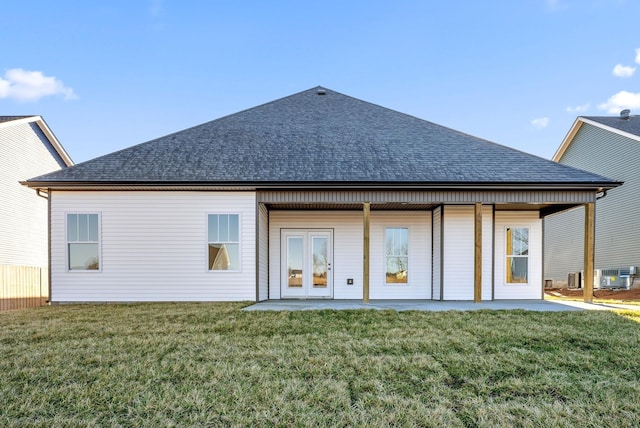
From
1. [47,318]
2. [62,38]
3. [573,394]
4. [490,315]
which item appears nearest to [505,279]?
[490,315]

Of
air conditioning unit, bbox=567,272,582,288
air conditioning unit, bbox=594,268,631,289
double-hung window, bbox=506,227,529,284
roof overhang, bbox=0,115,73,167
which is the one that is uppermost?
roof overhang, bbox=0,115,73,167

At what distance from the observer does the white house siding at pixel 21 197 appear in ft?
45.6

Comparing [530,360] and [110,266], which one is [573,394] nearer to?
[530,360]

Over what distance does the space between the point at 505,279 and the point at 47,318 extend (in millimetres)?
10777

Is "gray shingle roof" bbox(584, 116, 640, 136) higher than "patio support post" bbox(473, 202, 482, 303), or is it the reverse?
"gray shingle roof" bbox(584, 116, 640, 136)

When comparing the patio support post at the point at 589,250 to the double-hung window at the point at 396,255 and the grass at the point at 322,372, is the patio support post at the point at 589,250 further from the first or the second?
the double-hung window at the point at 396,255

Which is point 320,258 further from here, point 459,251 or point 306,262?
point 459,251

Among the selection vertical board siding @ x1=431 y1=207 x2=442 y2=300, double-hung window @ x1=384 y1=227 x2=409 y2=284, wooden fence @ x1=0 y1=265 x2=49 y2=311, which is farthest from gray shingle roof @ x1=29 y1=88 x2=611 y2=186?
wooden fence @ x1=0 y1=265 x2=49 y2=311

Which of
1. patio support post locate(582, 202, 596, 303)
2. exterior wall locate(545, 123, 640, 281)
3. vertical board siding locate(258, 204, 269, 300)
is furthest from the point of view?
exterior wall locate(545, 123, 640, 281)

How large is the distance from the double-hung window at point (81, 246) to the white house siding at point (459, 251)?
8888 mm

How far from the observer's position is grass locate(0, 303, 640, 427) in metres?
2.97

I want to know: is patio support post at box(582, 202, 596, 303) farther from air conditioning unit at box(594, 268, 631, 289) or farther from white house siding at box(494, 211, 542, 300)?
air conditioning unit at box(594, 268, 631, 289)

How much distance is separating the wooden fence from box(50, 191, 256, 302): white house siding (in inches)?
89.0

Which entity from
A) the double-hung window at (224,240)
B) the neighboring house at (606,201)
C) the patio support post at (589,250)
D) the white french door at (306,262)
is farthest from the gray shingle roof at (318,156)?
the neighboring house at (606,201)
